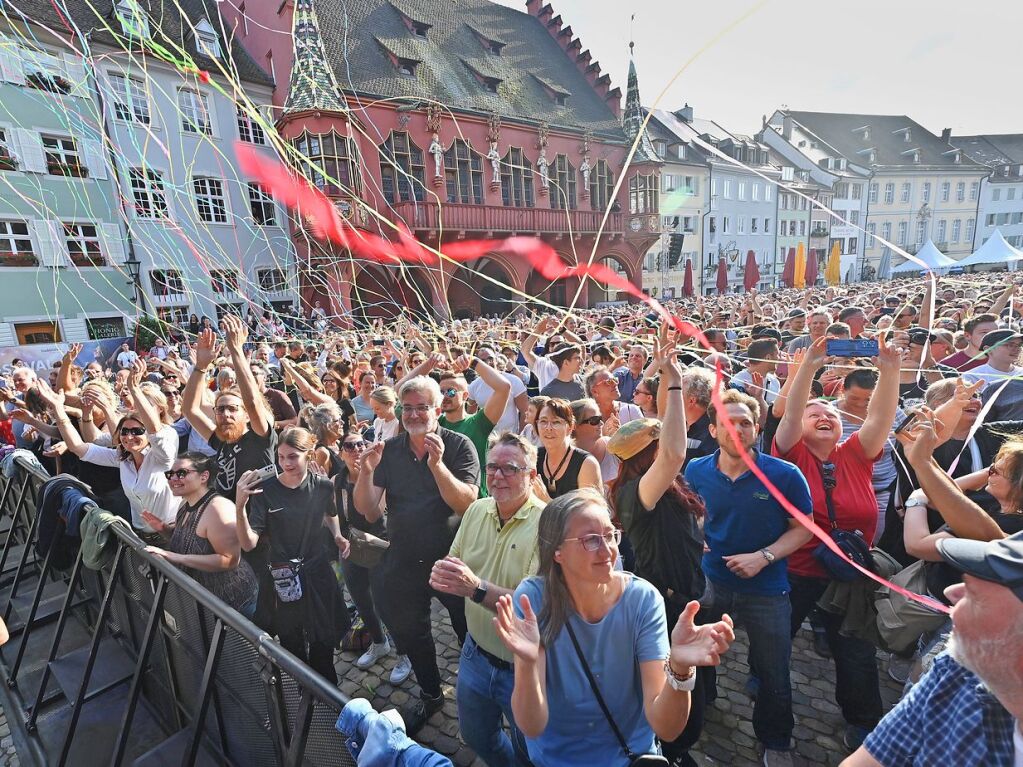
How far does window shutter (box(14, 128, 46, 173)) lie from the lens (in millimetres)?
14640

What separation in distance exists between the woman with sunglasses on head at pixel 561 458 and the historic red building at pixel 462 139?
38.5ft

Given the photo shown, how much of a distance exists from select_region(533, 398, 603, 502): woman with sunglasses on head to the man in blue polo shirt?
0.67 m

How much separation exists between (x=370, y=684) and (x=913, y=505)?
11.4 feet

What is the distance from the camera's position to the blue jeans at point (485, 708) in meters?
2.25

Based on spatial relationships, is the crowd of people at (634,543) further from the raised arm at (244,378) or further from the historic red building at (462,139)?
the historic red building at (462,139)

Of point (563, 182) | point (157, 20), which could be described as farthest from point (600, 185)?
point (157, 20)

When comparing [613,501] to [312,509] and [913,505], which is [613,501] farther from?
[312,509]

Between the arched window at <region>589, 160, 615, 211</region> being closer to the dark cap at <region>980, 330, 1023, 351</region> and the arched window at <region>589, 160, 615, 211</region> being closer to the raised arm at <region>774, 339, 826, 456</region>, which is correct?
the dark cap at <region>980, 330, 1023, 351</region>

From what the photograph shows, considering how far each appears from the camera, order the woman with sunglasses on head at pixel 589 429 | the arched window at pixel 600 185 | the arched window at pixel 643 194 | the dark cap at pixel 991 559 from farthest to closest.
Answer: the arched window at pixel 643 194 → the arched window at pixel 600 185 → the woman with sunglasses on head at pixel 589 429 → the dark cap at pixel 991 559

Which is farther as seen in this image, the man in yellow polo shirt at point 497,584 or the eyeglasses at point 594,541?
the man in yellow polo shirt at point 497,584

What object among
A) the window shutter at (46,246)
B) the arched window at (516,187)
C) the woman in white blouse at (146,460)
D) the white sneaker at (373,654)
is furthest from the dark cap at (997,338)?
the window shutter at (46,246)

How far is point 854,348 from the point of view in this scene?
2748 millimetres

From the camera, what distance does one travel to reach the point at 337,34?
1741cm

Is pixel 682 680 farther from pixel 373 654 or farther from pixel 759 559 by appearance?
pixel 373 654
